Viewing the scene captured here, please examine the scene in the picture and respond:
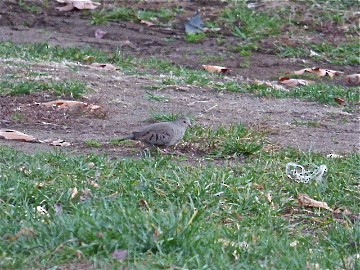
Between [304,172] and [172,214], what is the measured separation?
2124 mm

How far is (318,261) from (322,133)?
399cm

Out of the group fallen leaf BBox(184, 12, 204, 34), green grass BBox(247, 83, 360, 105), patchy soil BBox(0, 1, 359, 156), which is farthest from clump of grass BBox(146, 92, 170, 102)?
fallen leaf BBox(184, 12, 204, 34)

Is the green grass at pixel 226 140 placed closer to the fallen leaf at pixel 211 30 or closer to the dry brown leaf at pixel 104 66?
the dry brown leaf at pixel 104 66

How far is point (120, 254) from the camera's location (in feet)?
15.2

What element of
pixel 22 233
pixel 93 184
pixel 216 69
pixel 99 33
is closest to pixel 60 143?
pixel 93 184

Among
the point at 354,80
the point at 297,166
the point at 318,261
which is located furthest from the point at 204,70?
the point at 318,261

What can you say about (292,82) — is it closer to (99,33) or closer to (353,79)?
(353,79)

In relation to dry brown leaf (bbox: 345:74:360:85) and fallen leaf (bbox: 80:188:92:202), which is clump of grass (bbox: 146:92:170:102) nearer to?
dry brown leaf (bbox: 345:74:360:85)

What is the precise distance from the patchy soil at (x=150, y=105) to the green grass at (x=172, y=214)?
87cm

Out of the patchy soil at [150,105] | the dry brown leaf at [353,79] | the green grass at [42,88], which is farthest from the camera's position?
the dry brown leaf at [353,79]

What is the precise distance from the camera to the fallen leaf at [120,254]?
461 cm

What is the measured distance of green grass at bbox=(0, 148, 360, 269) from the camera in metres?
4.71

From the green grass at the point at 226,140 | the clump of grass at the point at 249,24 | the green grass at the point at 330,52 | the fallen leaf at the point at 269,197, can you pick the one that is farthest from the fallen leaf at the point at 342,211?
the clump of grass at the point at 249,24

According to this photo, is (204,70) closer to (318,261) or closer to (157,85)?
(157,85)
